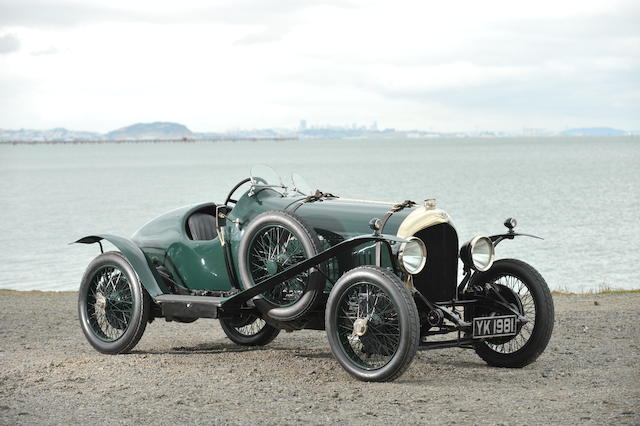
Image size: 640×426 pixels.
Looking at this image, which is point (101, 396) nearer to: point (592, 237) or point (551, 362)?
point (551, 362)

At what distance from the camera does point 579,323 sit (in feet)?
34.3

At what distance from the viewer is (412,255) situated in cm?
730

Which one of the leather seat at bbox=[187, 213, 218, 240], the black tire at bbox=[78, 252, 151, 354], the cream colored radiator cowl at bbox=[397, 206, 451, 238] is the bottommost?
the black tire at bbox=[78, 252, 151, 354]

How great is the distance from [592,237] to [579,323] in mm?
21589

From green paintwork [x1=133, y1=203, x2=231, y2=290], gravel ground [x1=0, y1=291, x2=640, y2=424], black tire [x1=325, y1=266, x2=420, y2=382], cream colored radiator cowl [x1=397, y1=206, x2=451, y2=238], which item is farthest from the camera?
green paintwork [x1=133, y1=203, x2=231, y2=290]

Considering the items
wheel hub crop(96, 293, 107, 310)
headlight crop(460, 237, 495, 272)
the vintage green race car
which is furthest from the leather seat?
headlight crop(460, 237, 495, 272)

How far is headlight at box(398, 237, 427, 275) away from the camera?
725 centimetres

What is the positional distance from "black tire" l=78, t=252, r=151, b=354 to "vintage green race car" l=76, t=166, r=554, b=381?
0.04 feet

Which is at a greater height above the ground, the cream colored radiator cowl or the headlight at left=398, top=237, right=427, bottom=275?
the cream colored radiator cowl

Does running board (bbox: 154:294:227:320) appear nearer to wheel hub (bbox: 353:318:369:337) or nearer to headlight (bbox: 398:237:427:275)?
wheel hub (bbox: 353:318:369:337)

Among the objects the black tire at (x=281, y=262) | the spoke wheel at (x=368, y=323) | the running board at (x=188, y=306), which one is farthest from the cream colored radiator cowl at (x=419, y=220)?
the running board at (x=188, y=306)

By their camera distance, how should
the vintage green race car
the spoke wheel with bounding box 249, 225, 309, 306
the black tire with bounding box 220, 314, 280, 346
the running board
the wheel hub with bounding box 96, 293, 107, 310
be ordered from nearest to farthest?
1. the vintage green race car
2. the spoke wheel with bounding box 249, 225, 309, 306
3. the running board
4. the wheel hub with bounding box 96, 293, 107, 310
5. the black tire with bounding box 220, 314, 280, 346

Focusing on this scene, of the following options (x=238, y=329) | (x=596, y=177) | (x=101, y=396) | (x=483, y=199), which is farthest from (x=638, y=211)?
(x=101, y=396)

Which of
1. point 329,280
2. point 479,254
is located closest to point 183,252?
point 329,280
